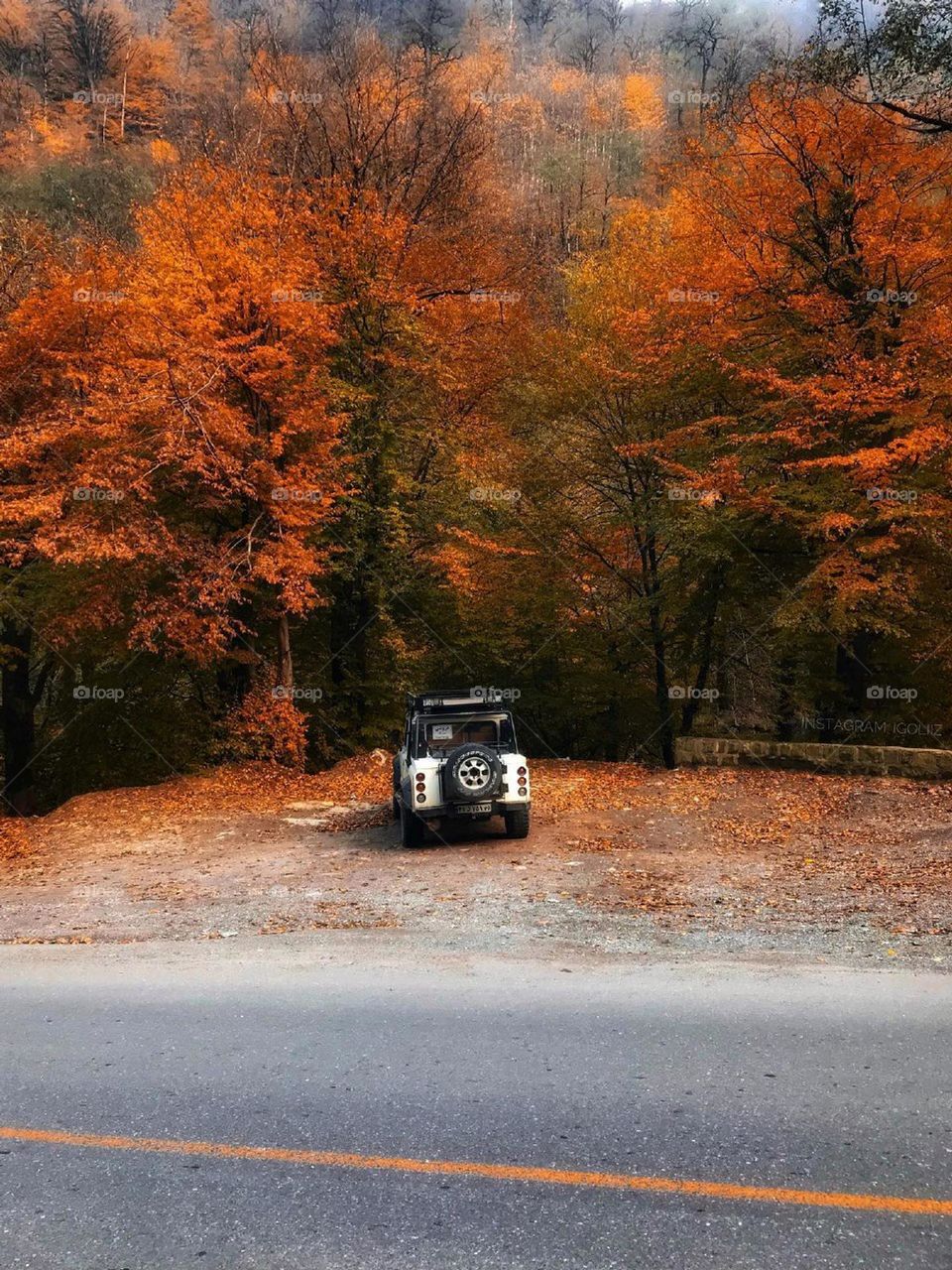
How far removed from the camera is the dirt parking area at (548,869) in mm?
8430

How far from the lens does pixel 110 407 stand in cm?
1708

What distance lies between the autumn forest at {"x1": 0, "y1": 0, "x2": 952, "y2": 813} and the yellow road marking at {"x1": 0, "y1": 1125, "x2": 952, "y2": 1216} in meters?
12.7

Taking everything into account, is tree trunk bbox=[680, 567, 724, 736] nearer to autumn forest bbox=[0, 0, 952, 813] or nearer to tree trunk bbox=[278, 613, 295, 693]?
autumn forest bbox=[0, 0, 952, 813]

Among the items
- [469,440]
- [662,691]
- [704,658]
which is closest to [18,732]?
[469,440]

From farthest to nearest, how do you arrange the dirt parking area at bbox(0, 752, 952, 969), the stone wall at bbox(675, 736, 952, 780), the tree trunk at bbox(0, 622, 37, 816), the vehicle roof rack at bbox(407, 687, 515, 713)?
the tree trunk at bbox(0, 622, 37, 816) < the stone wall at bbox(675, 736, 952, 780) < the vehicle roof rack at bbox(407, 687, 515, 713) < the dirt parking area at bbox(0, 752, 952, 969)

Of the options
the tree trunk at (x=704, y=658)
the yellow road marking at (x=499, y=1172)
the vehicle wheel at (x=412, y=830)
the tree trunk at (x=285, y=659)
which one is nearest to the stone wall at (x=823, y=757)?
the tree trunk at (x=704, y=658)

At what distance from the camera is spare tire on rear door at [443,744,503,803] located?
12359mm

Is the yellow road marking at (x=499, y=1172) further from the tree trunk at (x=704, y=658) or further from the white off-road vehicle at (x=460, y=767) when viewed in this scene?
the tree trunk at (x=704, y=658)

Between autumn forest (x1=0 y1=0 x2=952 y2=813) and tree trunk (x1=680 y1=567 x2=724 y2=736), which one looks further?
tree trunk (x1=680 y1=567 x2=724 y2=736)

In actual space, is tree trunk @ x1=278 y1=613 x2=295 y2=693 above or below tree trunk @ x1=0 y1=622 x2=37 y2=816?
→ above

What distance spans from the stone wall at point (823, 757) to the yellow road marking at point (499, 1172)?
1380 centimetres

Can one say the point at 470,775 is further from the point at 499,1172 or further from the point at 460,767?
the point at 499,1172

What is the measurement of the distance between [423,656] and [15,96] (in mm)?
84690

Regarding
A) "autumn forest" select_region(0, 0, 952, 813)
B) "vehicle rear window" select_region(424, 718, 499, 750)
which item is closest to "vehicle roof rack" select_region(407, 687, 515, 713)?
"vehicle rear window" select_region(424, 718, 499, 750)
